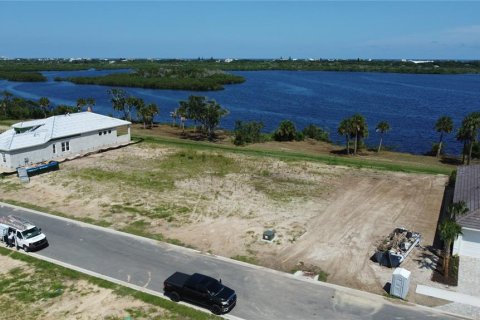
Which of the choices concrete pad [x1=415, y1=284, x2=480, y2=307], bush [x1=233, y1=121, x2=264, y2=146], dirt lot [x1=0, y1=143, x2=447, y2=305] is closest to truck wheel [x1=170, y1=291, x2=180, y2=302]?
dirt lot [x1=0, y1=143, x2=447, y2=305]

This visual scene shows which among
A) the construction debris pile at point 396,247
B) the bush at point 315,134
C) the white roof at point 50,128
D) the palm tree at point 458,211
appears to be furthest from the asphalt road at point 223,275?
the bush at point 315,134

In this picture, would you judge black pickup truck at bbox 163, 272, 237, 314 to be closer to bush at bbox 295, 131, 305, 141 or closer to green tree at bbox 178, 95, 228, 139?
green tree at bbox 178, 95, 228, 139

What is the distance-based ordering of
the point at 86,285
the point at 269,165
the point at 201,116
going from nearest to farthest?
the point at 86,285
the point at 269,165
the point at 201,116

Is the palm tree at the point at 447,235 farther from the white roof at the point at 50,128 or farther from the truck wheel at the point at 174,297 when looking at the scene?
the white roof at the point at 50,128

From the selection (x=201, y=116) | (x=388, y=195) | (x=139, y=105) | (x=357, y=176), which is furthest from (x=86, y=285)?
(x=139, y=105)

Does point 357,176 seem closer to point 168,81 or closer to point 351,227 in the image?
point 351,227
